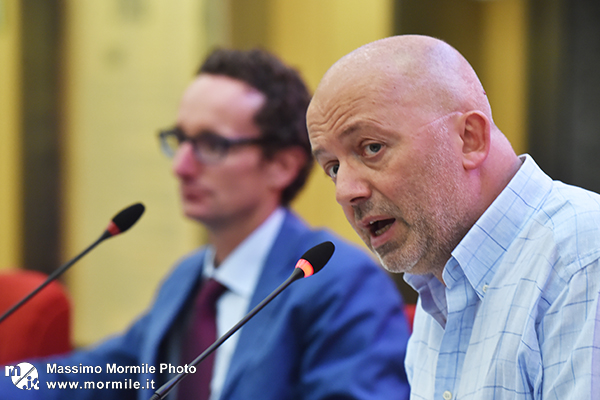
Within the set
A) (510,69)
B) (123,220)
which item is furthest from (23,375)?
(510,69)

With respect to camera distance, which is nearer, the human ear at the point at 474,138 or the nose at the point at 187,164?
the human ear at the point at 474,138

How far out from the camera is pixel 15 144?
3.29m

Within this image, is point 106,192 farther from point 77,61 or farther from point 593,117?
point 593,117

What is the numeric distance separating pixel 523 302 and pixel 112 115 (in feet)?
9.85

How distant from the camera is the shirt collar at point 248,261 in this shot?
1.65 m

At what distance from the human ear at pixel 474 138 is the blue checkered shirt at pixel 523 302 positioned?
0.18 ft

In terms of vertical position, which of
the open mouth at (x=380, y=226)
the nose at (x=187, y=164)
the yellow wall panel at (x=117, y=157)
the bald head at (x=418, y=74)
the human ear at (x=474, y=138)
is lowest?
the yellow wall panel at (x=117, y=157)

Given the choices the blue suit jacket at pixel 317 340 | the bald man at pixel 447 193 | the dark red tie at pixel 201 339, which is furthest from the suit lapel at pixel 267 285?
the bald man at pixel 447 193

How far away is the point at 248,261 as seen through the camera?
1674mm

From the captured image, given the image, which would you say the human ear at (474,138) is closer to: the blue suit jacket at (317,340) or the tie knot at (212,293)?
the blue suit jacket at (317,340)

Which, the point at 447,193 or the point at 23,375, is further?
the point at 23,375

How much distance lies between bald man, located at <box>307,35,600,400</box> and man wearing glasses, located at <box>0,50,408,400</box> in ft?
1.80

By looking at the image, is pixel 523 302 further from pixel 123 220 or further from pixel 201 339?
pixel 201 339

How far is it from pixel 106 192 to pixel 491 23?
7.00 feet
